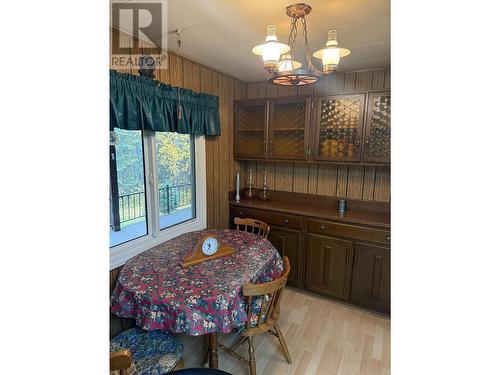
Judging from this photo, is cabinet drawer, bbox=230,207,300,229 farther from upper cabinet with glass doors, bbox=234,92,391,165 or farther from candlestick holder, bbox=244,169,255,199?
upper cabinet with glass doors, bbox=234,92,391,165

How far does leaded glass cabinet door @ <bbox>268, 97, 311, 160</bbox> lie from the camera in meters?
2.80

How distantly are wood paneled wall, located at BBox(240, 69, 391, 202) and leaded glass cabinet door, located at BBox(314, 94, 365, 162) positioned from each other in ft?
0.55

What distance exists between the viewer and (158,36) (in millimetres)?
1924

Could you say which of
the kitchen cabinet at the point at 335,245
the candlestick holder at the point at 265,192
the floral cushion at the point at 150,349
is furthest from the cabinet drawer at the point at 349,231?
the floral cushion at the point at 150,349

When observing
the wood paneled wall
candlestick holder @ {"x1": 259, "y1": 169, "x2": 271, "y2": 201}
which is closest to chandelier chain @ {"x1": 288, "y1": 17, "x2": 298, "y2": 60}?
the wood paneled wall

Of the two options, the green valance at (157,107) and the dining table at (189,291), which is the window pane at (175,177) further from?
the dining table at (189,291)

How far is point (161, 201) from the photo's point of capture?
2.46 m

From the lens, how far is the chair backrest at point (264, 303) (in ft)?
4.83

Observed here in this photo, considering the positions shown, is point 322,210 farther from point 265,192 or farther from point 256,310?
point 256,310

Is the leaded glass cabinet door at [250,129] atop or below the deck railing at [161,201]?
atop

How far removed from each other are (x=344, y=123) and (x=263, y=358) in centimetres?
218

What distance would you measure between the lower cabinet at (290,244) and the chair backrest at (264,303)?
1023 mm
